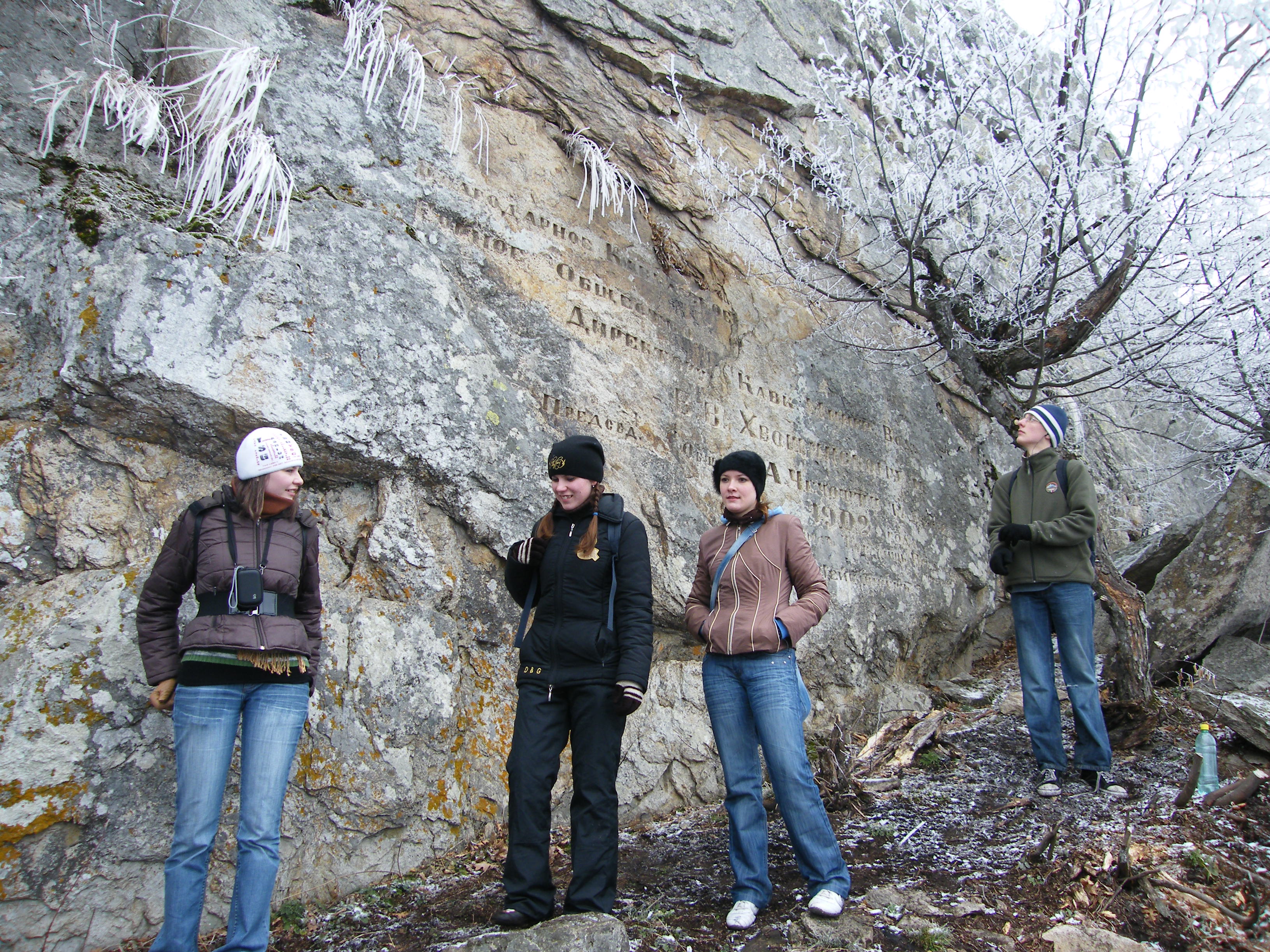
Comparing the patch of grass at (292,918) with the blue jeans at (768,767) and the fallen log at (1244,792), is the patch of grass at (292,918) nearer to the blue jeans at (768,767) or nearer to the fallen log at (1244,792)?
the blue jeans at (768,767)

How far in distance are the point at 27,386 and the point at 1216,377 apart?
8.95 m

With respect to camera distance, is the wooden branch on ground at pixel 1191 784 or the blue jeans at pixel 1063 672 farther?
the blue jeans at pixel 1063 672

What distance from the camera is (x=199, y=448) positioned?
3648mm

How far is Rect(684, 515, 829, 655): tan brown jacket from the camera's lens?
121 inches

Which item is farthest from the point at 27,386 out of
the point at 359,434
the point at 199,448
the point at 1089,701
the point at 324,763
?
the point at 1089,701

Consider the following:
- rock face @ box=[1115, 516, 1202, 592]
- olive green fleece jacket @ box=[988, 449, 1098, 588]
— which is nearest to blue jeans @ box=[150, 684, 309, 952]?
olive green fleece jacket @ box=[988, 449, 1098, 588]

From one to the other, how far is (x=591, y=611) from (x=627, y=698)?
13.7 inches

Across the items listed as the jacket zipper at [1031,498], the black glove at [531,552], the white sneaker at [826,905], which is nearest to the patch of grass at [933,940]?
the white sneaker at [826,905]

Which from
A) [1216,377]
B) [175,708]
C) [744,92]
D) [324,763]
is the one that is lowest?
[324,763]

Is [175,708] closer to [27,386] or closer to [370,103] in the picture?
[27,386]

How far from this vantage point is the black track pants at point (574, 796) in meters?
2.85

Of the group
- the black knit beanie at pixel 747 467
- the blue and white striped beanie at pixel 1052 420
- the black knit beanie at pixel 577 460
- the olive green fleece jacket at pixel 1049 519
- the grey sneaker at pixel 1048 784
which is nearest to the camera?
the black knit beanie at pixel 577 460

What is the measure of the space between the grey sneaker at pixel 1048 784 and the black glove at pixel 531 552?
2725 mm

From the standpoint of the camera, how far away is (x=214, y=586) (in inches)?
108
